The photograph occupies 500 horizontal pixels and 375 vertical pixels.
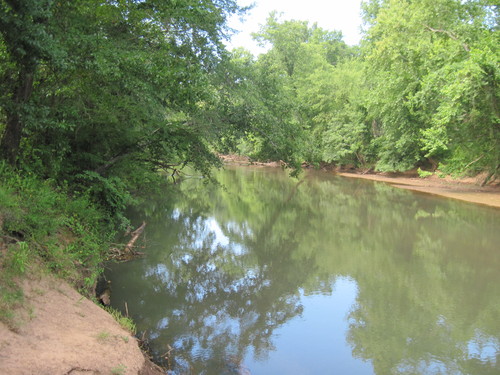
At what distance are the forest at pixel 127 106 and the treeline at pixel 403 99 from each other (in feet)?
0.29

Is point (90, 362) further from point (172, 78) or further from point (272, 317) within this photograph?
point (172, 78)

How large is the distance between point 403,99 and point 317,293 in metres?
20.3

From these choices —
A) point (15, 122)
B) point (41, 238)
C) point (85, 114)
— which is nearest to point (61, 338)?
point (41, 238)

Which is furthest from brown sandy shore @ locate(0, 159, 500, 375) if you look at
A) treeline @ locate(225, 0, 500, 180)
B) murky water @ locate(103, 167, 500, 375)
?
treeline @ locate(225, 0, 500, 180)

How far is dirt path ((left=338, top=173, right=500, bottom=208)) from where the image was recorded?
2103 centimetres

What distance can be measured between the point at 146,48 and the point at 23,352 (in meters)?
6.80

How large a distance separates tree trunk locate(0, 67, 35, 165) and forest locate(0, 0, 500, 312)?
0.02 m

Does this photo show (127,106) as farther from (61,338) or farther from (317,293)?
(317,293)

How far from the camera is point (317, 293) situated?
28.1 feet

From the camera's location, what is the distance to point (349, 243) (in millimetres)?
12758

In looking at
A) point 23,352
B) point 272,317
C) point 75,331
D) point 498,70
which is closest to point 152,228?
point 272,317

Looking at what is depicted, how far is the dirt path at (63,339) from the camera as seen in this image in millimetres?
3678

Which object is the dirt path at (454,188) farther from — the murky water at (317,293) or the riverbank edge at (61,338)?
the riverbank edge at (61,338)

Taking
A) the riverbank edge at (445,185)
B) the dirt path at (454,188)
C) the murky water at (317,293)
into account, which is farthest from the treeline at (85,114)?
the dirt path at (454,188)
